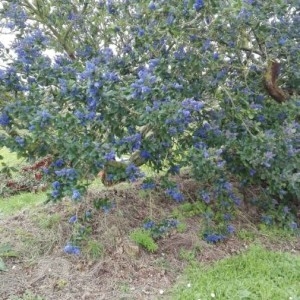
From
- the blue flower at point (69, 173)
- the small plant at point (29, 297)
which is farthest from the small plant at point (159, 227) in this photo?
the small plant at point (29, 297)

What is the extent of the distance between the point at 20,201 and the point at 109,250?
2.80 meters

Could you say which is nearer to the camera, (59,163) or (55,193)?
(55,193)

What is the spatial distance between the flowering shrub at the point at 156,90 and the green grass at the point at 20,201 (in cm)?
229

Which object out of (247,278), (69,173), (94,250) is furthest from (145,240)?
(69,173)

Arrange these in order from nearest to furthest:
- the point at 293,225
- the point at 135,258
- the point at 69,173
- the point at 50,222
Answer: the point at 69,173, the point at 135,258, the point at 50,222, the point at 293,225

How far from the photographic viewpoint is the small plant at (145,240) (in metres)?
3.88

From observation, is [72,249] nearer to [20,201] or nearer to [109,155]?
[109,155]

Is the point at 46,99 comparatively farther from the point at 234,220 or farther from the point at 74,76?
the point at 234,220

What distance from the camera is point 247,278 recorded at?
140 inches

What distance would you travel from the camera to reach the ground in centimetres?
345

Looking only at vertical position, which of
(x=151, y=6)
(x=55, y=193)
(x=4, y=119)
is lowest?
(x=55, y=193)

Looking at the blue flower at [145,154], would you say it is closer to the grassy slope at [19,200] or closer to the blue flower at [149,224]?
the blue flower at [149,224]

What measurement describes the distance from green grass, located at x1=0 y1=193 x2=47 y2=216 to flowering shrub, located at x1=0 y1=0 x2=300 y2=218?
2.29 metres

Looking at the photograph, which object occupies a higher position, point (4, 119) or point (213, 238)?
point (4, 119)
